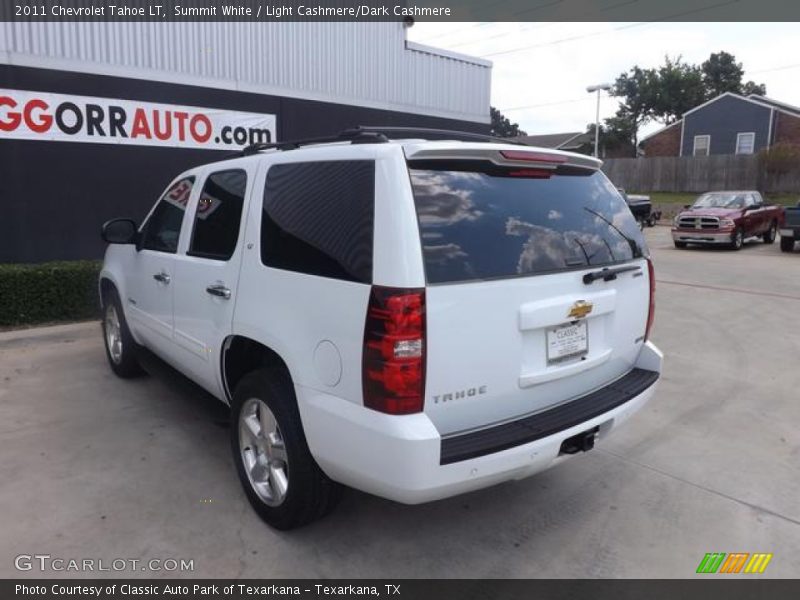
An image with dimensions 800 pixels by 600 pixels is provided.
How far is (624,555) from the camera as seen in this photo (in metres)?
3.00

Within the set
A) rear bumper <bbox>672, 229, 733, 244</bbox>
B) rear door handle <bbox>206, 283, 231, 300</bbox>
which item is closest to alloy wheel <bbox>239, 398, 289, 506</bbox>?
rear door handle <bbox>206, 283, 231, 300</bbox>

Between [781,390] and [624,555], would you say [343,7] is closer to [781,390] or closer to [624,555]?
[781,390]

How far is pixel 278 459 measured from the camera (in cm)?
309

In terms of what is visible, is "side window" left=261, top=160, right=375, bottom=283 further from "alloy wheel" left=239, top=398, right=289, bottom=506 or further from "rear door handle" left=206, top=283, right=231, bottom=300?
"alloy wheel" left=239, top=398, right=289, bottom=506

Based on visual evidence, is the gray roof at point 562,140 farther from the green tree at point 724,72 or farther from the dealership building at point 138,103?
the dealership building at point 138,103

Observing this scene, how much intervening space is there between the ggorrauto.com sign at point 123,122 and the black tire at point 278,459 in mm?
6918

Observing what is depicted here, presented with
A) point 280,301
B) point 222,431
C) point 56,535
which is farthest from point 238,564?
point 222,431

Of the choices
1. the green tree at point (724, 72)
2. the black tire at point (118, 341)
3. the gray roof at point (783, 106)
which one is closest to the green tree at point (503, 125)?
the green tree at point (724, 72)

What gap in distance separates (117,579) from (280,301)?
4.89ft

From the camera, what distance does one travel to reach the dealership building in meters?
8.08

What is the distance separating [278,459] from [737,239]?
17.9 meters

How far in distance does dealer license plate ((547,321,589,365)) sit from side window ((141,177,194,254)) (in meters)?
2.65

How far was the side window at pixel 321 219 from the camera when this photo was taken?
2.54 metres

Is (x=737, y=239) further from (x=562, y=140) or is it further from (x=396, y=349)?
(x=562, y=140)
